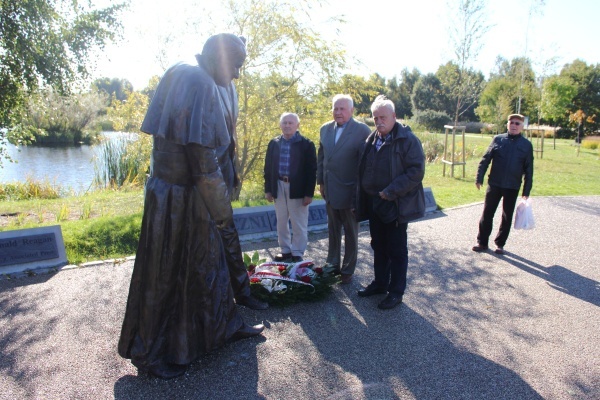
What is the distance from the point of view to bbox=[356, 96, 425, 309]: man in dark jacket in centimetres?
431

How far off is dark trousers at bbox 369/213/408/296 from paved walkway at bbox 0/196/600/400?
0.25 m

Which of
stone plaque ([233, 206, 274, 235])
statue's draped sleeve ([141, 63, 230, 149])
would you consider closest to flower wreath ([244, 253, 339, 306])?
stone plaque ([233, 206, 274, 235])

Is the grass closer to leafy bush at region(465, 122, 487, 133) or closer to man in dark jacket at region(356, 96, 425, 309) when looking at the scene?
man in dark jacket at region(356, 96, 425, 309)

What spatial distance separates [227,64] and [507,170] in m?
4.55

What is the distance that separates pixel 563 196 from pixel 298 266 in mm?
9340

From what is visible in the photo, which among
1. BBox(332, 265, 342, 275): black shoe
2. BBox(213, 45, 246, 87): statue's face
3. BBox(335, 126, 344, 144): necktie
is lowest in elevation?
BBox(332, 265, 342, 275): black shoe

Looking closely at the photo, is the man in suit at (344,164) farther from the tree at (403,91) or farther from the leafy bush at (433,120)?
the tree at (403,91)

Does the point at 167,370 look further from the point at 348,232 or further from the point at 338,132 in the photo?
the point at 338,132

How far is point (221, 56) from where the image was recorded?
3.23m

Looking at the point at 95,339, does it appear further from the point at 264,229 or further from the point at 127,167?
the point at 127,167

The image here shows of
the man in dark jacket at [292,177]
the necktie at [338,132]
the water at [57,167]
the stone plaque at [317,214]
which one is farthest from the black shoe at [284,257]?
the water at [57,167]

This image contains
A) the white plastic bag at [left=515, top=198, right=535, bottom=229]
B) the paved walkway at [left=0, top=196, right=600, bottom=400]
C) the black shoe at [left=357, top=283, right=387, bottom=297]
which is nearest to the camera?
the paved walkway at [left=0, top=196, right=600, bottom=400]

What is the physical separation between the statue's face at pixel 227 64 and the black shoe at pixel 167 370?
2.12 metres

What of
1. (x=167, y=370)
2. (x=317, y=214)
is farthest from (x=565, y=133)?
(x=167, y=370)
